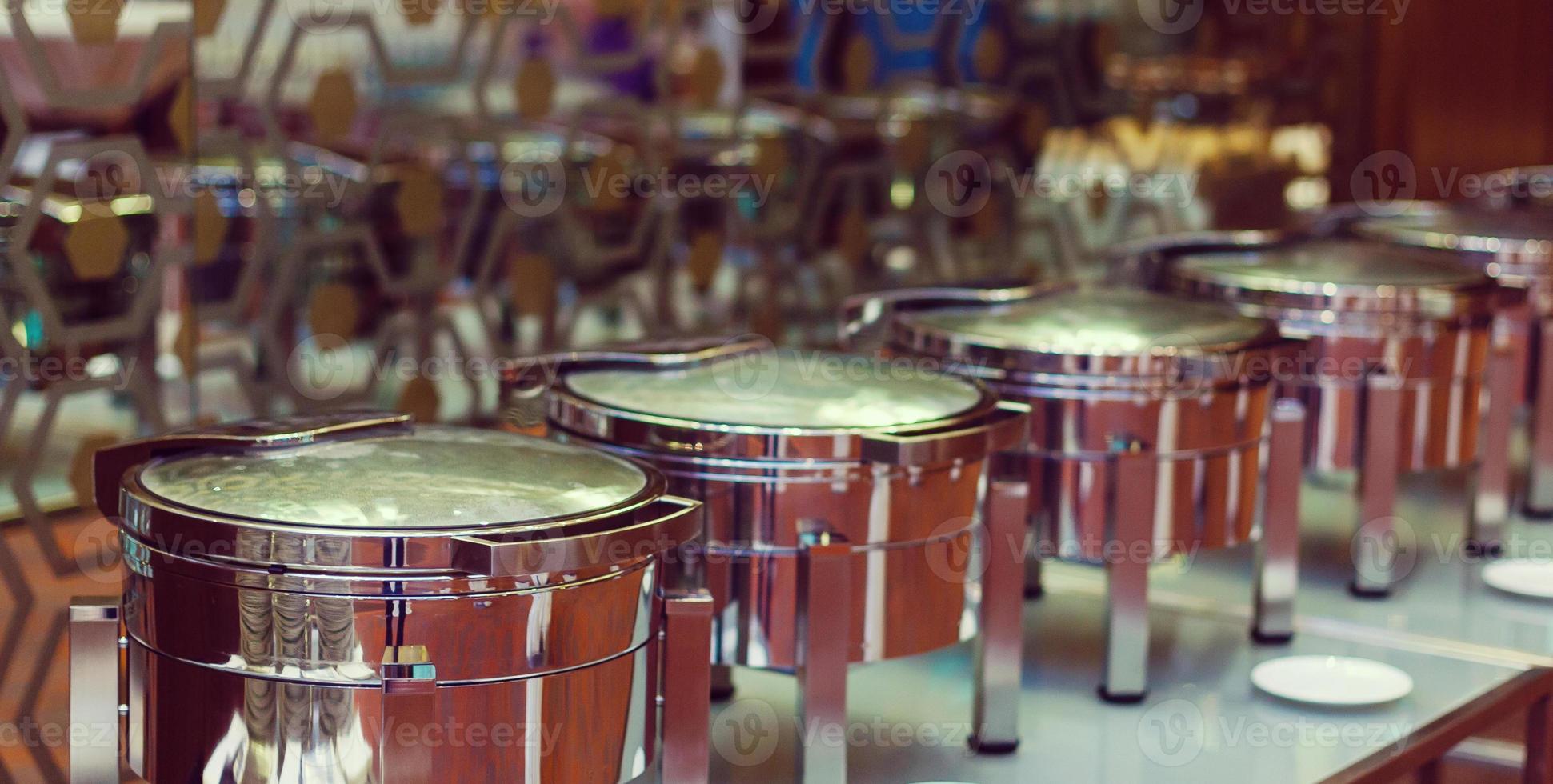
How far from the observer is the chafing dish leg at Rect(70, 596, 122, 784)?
32.0 inches

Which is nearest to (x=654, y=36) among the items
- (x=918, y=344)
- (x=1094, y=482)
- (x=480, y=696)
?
(x=918, y=344)

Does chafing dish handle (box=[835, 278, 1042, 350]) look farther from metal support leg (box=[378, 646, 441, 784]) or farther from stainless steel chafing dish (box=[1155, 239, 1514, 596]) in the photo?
metal support leg (box=[378, 646, 441, 784])

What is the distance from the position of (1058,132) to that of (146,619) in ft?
6.21

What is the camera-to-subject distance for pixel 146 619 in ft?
2.63

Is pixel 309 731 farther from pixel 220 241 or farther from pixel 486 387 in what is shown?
pixel 486 387

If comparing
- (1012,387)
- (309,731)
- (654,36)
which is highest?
(654,36)

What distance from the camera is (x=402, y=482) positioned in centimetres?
83

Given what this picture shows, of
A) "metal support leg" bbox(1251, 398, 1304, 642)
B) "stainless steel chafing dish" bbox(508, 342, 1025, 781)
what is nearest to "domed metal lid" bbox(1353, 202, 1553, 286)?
"metal support leg" bbox(1251, 398, 1304, 642)

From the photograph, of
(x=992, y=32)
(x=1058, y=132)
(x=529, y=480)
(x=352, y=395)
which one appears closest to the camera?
(x=529, y=480)

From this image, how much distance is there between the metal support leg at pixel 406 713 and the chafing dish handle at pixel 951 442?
29 centimetres

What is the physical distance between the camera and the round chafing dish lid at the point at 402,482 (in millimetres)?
780
